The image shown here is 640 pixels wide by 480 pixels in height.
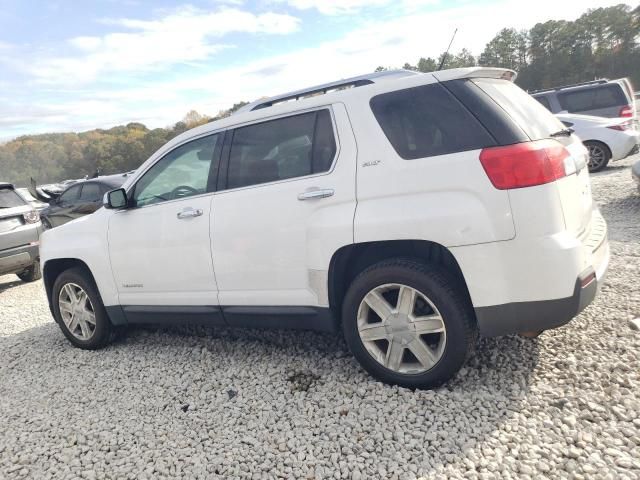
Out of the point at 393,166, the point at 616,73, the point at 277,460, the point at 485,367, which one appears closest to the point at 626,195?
the point at 485,367

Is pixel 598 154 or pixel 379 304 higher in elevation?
pixel 379 304

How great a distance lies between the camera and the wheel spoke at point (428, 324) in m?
2.72

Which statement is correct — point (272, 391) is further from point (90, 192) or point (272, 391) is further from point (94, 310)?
point (90, 192)

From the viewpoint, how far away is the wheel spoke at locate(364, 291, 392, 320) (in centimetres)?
287

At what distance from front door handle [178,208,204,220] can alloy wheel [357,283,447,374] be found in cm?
141

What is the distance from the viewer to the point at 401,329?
2.84 metres

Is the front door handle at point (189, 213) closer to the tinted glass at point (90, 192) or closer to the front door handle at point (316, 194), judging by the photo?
the front door handle at point (316, 194)

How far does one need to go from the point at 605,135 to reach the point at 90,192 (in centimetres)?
1108

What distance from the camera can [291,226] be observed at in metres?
3.04

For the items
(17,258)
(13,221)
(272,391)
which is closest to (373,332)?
(272,391)

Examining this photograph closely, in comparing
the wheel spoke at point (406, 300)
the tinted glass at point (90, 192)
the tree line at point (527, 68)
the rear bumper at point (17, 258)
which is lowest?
the wheel spoke at point (406, 300)

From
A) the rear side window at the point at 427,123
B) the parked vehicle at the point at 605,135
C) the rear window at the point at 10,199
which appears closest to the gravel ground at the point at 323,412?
the rear side window at the point at 427,123

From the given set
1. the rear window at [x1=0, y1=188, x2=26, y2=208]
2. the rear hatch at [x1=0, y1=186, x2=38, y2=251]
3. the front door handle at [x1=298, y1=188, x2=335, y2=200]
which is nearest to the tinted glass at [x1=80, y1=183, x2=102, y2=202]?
the rear window at [x1=0, y1=188, x2=26, y2=208]

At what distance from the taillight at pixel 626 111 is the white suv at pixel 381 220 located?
9.78 meters
